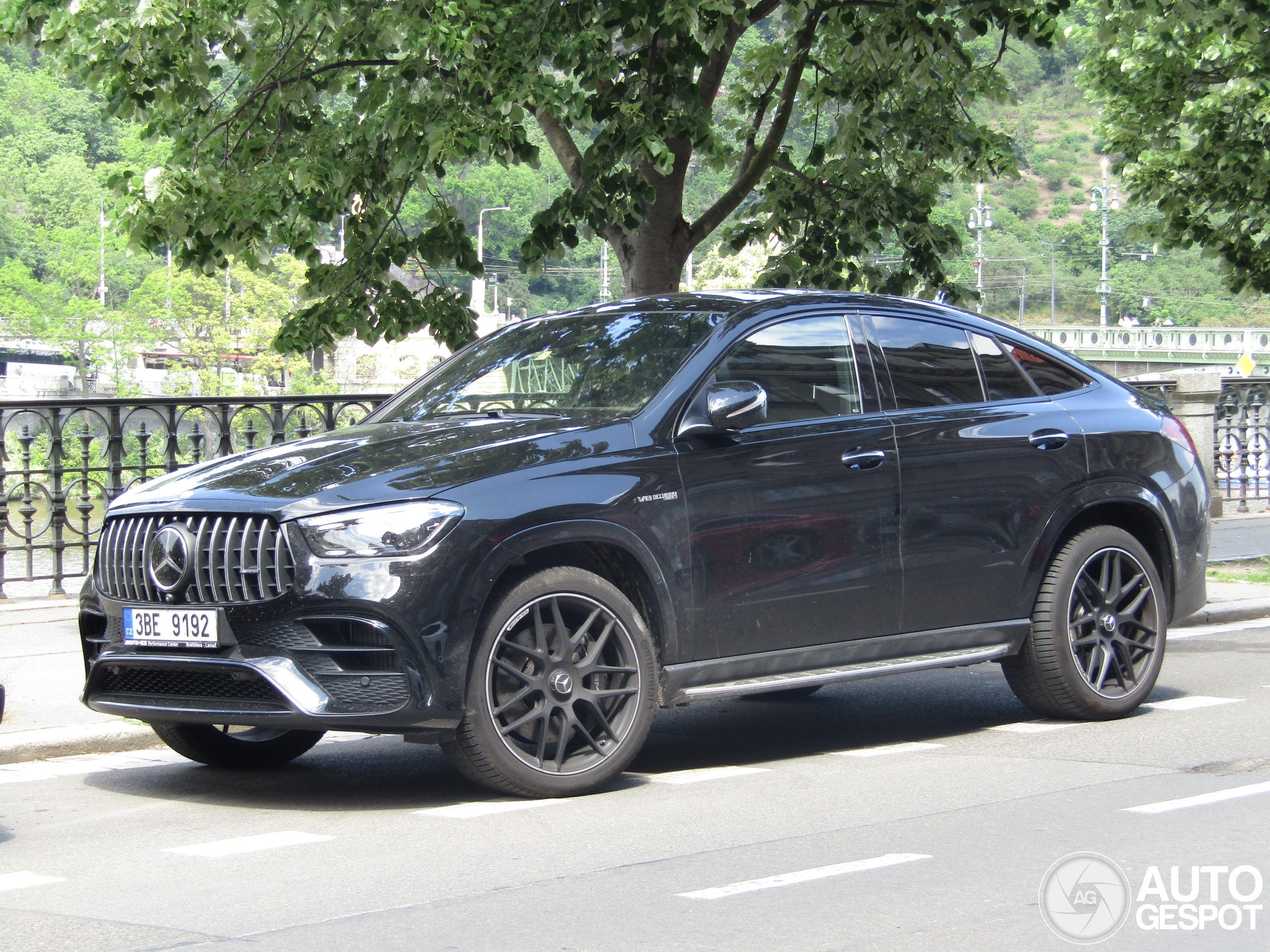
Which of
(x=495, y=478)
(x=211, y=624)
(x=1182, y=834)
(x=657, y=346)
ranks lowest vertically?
(x=1182, y=834)

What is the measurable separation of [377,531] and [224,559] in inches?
21.7

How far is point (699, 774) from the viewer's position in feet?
22.0

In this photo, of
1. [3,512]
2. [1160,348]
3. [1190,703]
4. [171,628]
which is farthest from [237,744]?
[1160,348]

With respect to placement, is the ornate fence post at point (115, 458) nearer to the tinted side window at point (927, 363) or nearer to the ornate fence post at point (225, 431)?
the ornate fence post at point (225, 431)

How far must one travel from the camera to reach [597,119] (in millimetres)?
11133

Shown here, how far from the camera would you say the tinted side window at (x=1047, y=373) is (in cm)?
770

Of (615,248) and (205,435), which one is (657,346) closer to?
(615,248)

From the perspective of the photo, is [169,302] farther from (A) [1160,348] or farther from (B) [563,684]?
(B) [563,684]

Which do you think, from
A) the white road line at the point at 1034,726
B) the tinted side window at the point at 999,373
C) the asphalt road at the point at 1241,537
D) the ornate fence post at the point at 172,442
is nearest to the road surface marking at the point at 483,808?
the white road line at the point at 1034,726

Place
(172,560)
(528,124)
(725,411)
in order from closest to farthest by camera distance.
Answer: (172,560) → (725,411) → (528,124)

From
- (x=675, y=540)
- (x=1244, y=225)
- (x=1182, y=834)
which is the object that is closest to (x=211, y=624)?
(x=675, y=540)

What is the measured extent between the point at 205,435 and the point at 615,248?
11.4 feet

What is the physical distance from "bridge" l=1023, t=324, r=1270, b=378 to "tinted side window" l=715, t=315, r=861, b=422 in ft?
283

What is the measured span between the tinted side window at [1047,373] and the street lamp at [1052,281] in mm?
119745
